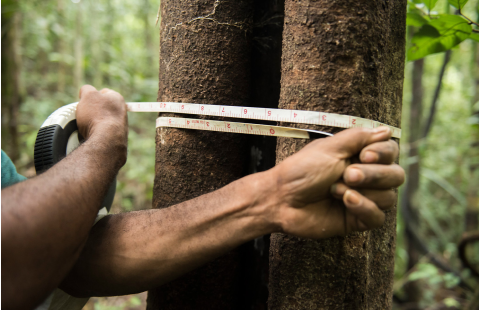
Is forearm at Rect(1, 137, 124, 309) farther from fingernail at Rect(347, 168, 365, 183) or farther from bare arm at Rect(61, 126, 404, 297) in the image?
fingernail at Rect(347, 168, 365, 183)

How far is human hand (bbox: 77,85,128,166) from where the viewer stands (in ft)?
4.23

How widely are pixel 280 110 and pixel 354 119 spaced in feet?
0.80

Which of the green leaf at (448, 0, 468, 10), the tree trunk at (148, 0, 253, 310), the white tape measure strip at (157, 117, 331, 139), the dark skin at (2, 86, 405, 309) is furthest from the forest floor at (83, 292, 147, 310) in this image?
the green leaf at (448, 0, 468, 10)

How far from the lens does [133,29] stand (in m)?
9.22

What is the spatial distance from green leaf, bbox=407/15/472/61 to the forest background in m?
0.02

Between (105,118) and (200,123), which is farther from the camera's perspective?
(105,118)

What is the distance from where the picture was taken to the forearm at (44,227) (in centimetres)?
75

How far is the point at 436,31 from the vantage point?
154 centimetres

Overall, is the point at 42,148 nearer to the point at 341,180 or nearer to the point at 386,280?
the point at 341,180

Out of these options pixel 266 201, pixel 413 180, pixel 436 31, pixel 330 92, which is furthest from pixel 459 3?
pixel 413 180

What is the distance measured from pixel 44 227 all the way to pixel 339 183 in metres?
0.79

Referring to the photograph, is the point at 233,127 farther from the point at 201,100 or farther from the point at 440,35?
the point at 440,35

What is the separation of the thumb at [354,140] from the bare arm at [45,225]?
75 cm

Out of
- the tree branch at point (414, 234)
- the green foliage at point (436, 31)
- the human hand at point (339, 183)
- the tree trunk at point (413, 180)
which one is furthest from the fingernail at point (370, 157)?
the tree branch at point (414, 234)
